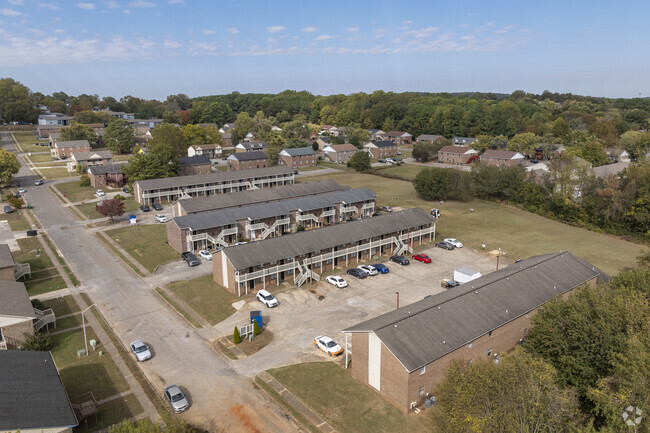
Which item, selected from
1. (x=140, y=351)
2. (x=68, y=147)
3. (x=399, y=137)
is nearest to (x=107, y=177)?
(x=68, y=147)

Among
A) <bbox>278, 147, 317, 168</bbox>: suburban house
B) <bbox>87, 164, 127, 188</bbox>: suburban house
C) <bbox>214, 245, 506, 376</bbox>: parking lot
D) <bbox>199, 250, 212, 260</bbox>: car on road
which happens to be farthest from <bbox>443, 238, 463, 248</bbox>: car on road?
<bbox>87, 164, 127, 188</bbox>: suburban house

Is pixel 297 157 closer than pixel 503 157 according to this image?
No

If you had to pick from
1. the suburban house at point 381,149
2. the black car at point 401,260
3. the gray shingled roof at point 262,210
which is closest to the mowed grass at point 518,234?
the black car at point 401,260

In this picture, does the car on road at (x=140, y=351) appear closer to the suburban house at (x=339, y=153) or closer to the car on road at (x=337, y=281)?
the car on road at (x=337, y=281)

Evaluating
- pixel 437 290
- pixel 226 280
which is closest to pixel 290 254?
pixel 226 280

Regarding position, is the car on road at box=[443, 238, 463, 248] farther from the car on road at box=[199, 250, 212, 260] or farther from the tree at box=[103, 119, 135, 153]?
the tree at box=[103, 119, 135, 153]

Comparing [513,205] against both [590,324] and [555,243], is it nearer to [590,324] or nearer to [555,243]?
[555,243]

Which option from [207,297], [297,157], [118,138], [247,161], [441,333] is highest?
[118,138]

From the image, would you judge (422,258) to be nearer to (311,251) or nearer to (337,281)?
(337,281)
